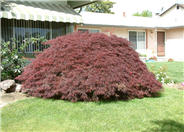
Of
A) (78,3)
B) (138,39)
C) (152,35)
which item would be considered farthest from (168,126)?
(152,35)

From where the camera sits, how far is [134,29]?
22422 millimetres

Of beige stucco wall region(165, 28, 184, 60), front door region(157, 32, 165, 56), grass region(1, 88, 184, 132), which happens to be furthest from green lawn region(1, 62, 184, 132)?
front door region(157, 32, 165, 56)

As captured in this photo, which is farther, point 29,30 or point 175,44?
point 175,44

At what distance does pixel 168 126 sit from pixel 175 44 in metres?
20.9

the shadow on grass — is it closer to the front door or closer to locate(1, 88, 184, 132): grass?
locate(1, 88, 184, 132): grass

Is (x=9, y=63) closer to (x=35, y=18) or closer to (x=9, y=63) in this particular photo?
(x=9, y=63)

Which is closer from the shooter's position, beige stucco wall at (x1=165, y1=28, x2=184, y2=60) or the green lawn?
the green lawn

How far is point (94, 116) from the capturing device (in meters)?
5.16

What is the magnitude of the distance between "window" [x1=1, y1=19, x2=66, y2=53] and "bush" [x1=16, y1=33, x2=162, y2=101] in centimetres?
422

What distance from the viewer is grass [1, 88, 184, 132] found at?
448cm

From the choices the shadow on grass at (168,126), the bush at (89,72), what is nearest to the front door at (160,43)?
the bush at (89,72)

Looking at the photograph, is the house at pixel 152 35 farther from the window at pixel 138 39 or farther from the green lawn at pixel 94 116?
the green lawn at pixel 94 116

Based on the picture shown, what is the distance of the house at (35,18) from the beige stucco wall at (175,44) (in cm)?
1481

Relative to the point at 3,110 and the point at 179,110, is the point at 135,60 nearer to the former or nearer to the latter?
the point at 179,110
